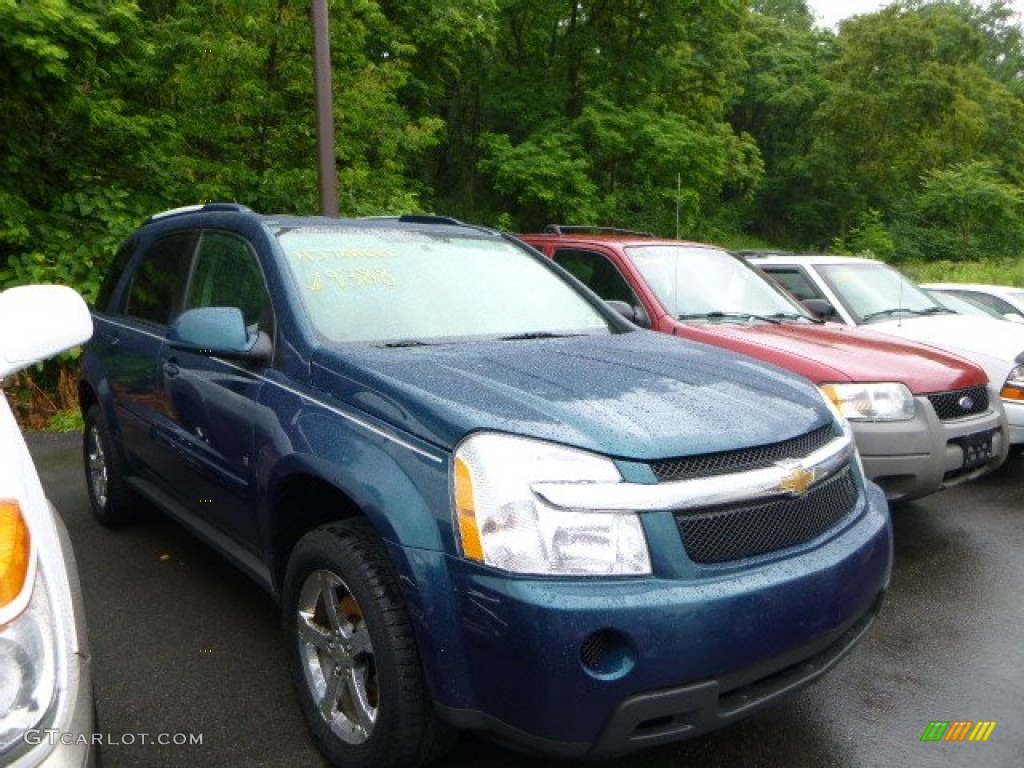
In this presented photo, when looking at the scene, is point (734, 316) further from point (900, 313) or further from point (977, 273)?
point (977, 273)

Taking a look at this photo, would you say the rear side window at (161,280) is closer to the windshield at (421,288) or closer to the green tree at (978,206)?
the windshield at (421,288)

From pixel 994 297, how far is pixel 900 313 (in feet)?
13.9

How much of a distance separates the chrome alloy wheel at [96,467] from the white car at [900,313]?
187 inches

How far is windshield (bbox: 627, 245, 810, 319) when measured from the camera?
5.32 metres

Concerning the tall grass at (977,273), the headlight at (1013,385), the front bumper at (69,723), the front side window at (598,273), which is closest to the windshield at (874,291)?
the headlight at (1013,385)

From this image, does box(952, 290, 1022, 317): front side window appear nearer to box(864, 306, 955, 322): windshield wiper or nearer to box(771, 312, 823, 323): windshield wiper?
box(864, 306, 955, 322): windshield wiper

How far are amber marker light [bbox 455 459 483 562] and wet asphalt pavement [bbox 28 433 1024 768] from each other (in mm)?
897

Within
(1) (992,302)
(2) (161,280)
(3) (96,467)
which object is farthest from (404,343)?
(1) (992,302)

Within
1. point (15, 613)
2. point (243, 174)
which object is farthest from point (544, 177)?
point (15, 613)

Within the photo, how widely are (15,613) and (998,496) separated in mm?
5831

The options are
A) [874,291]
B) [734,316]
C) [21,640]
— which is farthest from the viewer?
[874,291]

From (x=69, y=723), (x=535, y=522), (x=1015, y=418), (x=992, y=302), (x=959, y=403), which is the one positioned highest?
(x=535, y=522)

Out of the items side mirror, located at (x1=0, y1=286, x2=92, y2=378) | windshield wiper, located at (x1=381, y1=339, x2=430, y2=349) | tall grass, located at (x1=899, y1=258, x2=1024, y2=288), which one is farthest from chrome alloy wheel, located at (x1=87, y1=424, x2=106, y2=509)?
tall grass, located at (x1=899, y1=258, x2=1024, y2=288)

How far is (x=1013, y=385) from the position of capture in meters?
5.77
